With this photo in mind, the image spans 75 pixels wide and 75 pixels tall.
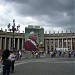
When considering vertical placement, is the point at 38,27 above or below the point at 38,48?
above

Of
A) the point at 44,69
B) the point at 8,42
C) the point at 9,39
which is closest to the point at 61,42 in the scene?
the point at 8,42

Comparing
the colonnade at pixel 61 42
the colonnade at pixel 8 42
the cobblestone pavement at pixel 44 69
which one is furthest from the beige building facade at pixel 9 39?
the cobblestone pavement at pixel 44 69

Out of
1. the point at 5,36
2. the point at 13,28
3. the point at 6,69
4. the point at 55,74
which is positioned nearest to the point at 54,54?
the point at 13,28

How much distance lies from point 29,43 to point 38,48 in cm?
408

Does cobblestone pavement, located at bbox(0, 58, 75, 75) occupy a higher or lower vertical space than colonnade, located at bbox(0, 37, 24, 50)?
lower

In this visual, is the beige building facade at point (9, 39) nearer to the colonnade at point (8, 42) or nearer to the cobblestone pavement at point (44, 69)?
the colonnade at point (8, 42)

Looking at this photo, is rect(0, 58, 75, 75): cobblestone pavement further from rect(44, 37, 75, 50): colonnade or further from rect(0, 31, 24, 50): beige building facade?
rect(44, 37, 75, 50): colonnade

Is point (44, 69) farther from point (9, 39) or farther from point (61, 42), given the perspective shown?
point (61, 42)

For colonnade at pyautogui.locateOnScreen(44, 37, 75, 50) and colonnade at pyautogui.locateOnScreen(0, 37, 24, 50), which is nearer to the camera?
colonnade at pyautogui.locateOnScreen(0, 37, 24, 50)

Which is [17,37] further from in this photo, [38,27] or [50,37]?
[38,27]

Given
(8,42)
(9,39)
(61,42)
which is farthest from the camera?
(61,42)

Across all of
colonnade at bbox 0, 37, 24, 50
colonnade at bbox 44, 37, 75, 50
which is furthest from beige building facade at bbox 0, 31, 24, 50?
colonnade at bbox 44, 37, 75, 50

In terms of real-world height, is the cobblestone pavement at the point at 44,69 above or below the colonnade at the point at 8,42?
below

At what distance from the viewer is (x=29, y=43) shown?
289 feet
